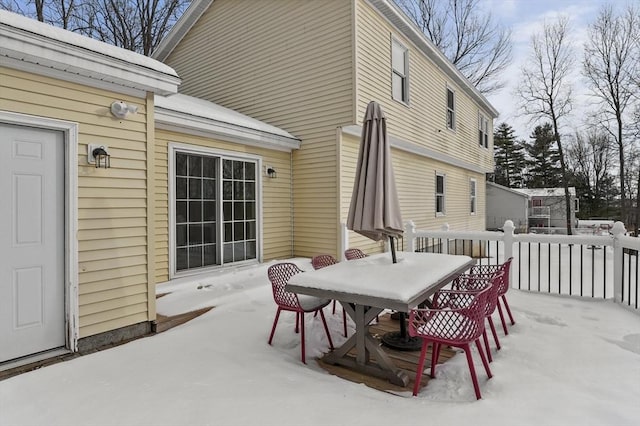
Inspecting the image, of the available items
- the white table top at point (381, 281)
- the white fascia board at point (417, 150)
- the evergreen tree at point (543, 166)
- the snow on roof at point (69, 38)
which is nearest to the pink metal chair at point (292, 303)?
the white table top at point (381, 281)

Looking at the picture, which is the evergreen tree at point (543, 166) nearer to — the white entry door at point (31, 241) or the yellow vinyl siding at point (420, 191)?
the yellow vinyl siding at point (420, 191)

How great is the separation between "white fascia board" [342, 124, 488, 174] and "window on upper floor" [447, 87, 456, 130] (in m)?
1.19

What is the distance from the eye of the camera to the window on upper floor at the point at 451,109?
40.6ft

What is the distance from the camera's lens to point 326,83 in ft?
25.7

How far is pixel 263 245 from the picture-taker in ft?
24.7

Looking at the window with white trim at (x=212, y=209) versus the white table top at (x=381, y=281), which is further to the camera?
the window with white trim at (x=212, y=209)

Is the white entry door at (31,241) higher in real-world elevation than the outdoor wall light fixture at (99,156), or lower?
lower

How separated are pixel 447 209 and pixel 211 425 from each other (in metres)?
12.0

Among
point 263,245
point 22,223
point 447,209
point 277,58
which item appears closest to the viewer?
point 22,223

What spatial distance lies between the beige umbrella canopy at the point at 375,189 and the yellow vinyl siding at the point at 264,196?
3.68m

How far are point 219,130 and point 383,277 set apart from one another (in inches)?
180

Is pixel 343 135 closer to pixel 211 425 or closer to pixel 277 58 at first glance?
pixel 277 58

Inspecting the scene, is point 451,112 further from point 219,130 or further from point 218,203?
point 218,203

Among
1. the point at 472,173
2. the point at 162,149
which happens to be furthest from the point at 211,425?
the point at 472,173
